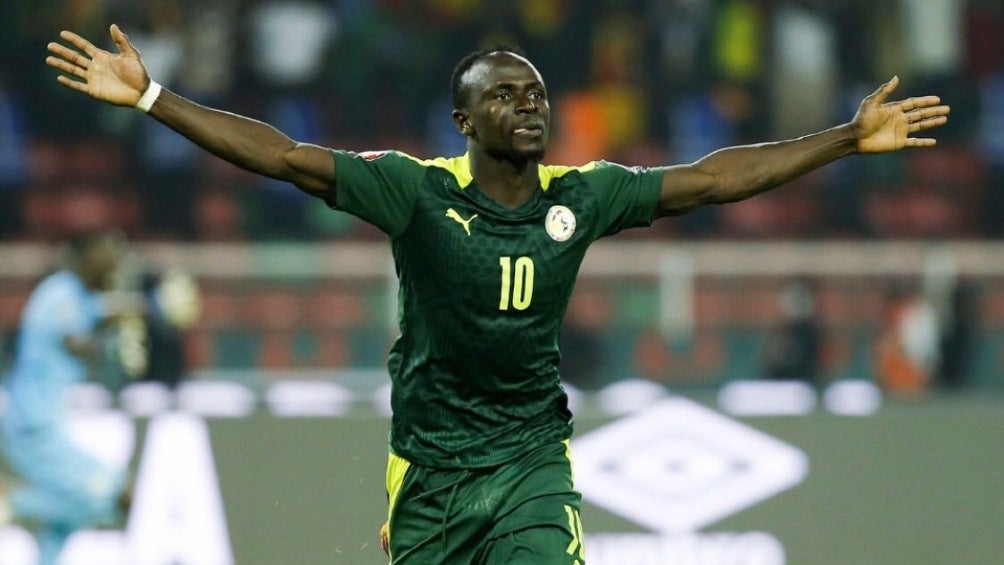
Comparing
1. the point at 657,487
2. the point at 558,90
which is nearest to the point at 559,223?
the point at 657,487

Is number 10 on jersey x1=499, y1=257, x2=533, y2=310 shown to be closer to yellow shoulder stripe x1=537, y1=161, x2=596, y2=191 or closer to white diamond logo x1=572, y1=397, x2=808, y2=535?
yellow shoulder stripe x1=537, y1=161, x2=596, y2=191

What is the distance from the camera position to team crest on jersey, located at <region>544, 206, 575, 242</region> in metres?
5.18

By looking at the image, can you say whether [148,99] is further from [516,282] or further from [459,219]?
[516,282]

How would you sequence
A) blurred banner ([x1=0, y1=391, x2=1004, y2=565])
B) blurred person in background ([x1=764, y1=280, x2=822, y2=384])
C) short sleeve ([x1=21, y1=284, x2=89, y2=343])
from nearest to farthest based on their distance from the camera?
blurred banner ([x1=0, y1=391, x2=1004, y2=565]) < short sleeve ([x1=21, y1=284, x2=89, y2=343]) < blurred person in background ([x1=764, y1=280, x2=822, y2=384])

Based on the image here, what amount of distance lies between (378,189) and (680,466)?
3.66m

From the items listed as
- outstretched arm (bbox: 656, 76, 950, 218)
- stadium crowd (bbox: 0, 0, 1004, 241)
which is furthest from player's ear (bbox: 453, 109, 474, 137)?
stadium crowd (bbox: 0, 0, 1004, 241)

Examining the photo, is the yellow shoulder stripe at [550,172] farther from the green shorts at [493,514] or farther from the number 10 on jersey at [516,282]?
the green shorts at [493,514]

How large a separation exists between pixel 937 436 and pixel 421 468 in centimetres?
400

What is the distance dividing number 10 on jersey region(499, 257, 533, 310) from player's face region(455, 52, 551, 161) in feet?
1.00

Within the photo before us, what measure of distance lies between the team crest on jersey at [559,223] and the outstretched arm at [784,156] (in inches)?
14.6

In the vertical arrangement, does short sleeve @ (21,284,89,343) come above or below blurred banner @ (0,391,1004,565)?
above

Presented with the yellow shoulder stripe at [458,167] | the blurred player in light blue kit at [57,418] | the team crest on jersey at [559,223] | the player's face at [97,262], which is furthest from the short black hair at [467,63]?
the player's face at [97,262]

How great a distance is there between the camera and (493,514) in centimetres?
509

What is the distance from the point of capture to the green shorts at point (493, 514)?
5020mm
